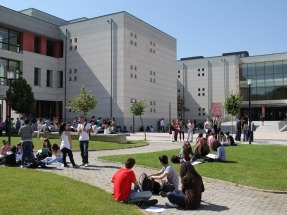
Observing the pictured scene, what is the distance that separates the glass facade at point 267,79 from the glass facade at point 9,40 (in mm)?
47730

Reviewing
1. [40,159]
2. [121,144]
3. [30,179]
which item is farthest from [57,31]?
[30,179]

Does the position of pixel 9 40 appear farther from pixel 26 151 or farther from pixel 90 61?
pixel 26 151

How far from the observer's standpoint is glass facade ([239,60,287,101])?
7169cm

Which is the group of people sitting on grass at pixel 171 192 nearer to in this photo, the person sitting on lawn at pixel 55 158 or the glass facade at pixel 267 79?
the person sitting on lawn at pixel 55 158

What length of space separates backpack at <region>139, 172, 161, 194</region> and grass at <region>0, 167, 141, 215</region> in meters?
0.86

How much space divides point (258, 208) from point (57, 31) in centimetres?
4688

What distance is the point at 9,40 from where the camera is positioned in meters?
44.3

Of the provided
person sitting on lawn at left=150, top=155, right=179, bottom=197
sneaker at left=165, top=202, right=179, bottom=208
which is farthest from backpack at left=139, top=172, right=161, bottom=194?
sneaker at left=165, top=202, right=179, bottom=208

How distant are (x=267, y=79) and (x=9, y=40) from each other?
5061 centimetres

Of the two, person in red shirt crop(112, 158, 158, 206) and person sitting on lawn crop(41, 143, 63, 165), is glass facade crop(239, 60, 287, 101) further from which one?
person in red shirt crop(112, 158, 158, 206)

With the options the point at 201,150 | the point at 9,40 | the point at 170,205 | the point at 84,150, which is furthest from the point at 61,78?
the point at 170,205

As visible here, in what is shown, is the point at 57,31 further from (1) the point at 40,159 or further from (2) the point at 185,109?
(1) the point at 40,159

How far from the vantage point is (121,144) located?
24000 mm

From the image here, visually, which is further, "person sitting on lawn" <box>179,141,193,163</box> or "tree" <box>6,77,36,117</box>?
"tree" <box>6,77,36,117</box>
